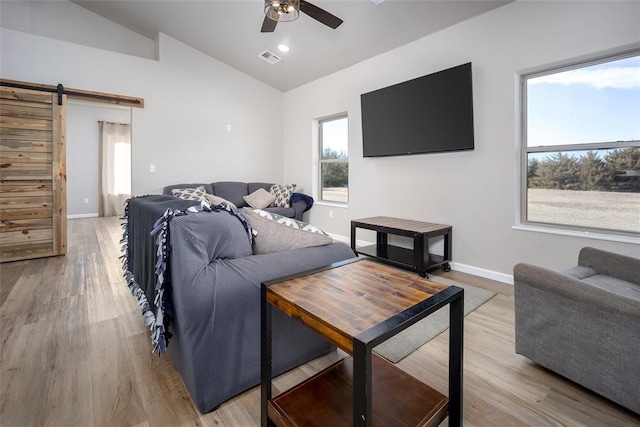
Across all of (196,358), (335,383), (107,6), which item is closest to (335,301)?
(335,383)

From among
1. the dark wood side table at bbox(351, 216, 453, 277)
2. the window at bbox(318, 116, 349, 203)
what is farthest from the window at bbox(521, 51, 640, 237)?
the window at bbox(318, 116, 349, 203)

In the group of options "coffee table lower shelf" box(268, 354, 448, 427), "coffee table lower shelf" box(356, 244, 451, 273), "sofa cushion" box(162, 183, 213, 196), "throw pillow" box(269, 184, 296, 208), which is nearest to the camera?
"coffee table lower shelf" box(268, 354, 448, 427)

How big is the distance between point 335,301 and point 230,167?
4.82 meters

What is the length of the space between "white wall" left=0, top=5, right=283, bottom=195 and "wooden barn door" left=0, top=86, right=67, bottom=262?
1.50 ft

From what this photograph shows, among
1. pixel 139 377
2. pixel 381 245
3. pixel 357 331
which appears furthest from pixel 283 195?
pixel 357 331

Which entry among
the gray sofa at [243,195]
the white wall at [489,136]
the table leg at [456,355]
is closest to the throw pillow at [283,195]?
the gray sofa at [243,195]

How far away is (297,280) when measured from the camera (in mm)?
1221

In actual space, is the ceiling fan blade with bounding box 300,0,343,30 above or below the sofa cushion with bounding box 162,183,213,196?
above

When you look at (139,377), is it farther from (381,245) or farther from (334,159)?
(334,159)

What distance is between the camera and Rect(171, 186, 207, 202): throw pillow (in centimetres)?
433

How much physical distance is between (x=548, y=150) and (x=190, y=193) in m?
4.30

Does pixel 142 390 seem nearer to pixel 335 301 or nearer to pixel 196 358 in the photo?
pixel 196 358

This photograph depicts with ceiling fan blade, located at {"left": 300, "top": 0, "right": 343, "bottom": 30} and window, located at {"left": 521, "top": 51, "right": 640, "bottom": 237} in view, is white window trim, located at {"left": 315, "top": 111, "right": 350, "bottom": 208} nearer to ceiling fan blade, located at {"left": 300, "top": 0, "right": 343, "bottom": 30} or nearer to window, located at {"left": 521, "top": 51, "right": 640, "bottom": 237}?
ceiling fan blade, located at {"left": 300, "top": 0, "right": 343, "bottom": 30}

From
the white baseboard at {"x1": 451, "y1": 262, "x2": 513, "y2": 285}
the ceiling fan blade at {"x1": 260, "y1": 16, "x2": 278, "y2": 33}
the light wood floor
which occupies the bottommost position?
the light wood floor
